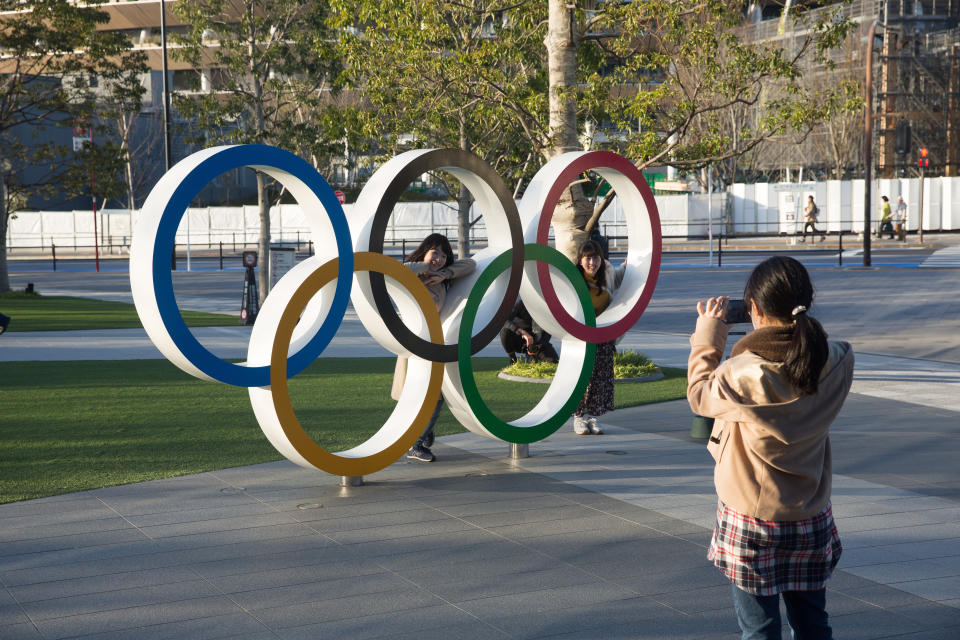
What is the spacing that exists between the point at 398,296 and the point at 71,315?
13.5m

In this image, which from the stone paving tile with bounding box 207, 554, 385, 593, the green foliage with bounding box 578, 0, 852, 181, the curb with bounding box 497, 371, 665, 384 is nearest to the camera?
the stone paving tile with bounding box 207, 554, 385, 593

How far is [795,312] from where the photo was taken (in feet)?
10.6

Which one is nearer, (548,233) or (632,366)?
(548,233)

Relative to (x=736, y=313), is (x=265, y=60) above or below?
above

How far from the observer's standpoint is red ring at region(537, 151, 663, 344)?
771 centimetres

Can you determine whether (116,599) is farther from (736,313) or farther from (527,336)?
(527,336)

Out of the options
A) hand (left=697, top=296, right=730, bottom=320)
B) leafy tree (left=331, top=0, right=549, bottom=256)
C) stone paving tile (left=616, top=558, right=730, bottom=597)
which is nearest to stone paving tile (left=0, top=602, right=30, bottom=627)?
stone paving tile (left=616, top=558, right=730, bottom=597)

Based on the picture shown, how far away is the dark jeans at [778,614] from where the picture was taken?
3389 millimetres

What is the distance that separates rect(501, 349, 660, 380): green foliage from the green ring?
357 cm

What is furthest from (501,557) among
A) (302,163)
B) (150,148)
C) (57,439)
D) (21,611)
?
(150,148)

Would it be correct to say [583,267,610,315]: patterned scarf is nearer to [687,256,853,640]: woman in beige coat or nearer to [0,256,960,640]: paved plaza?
[0,256,960,640]: paved plaza

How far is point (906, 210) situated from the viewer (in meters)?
41.0

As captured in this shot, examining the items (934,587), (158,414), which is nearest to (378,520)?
(934,587)

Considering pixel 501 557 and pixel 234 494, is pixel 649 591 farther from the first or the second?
pixel 234 494
